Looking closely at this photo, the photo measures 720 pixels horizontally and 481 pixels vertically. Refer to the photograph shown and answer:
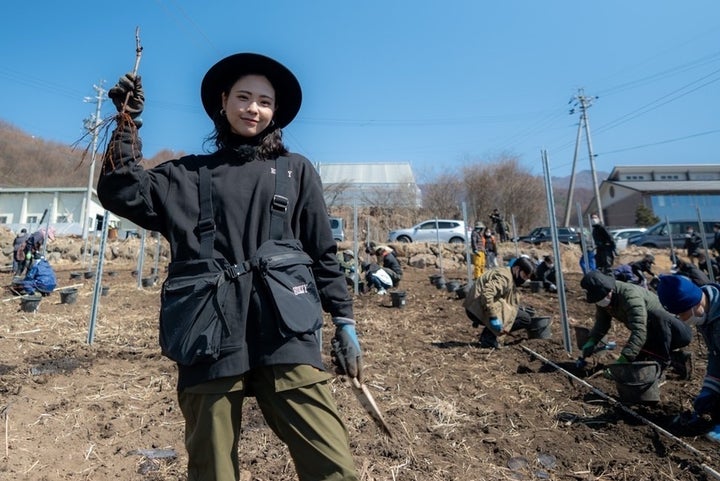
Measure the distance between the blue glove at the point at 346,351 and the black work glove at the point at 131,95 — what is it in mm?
910

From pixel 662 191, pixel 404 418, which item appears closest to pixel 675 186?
pixel 662 191

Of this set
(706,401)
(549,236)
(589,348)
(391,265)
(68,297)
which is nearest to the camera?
(706,401)

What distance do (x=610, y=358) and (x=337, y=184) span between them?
28.4m

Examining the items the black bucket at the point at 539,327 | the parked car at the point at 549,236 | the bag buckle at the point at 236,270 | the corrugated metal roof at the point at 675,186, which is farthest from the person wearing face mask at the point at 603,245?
the corrugated metal roof at the point at 675,186

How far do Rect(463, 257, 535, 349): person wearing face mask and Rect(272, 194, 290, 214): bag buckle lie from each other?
4421 millimetres

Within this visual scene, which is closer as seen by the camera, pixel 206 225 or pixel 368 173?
pixel 206 225

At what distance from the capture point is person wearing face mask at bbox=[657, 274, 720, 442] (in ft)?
10.1

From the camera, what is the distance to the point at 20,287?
8.34m

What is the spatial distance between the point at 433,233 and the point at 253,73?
2090 centimetres

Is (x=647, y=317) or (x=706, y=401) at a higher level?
(x=647, y=317)

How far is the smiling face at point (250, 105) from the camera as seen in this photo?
148 cm

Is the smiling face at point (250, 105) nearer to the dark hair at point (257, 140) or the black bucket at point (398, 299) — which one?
the dark hair at point (257, 140)

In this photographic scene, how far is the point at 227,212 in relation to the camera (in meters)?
1.35

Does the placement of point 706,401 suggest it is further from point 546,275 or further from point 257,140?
point 546,275
